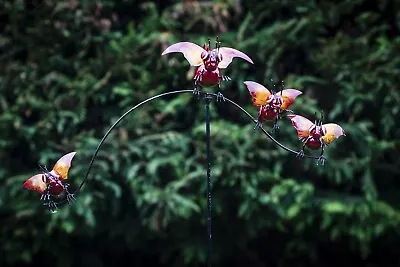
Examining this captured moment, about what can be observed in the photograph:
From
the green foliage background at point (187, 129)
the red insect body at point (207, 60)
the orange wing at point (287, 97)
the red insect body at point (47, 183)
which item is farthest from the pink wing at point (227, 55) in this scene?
the green foliage background at point (187, 129)

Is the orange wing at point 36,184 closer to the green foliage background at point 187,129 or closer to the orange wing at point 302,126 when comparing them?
the orange wing at point 302,126

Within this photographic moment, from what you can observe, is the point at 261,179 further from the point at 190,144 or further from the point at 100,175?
the point at 100,175

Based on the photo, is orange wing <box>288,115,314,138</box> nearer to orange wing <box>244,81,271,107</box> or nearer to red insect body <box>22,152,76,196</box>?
orange wing <box>244,81,271,107</box>

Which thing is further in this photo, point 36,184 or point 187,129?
point 187,129

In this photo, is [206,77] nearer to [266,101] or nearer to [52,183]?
[266,101]

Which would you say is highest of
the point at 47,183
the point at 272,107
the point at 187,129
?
the point at 187,129

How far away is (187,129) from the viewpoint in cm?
271

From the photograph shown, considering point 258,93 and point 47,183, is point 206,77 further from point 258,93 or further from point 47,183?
point 47,183

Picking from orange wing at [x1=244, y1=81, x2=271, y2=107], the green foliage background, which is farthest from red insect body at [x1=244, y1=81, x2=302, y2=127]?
the green foliage background

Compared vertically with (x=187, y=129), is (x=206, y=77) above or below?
below

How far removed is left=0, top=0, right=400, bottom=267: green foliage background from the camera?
8.25ft

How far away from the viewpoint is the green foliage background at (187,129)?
2516 mm

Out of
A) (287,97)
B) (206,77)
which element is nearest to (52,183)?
(206,77)

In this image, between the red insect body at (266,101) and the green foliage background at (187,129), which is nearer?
the red insect body at (266,101)
